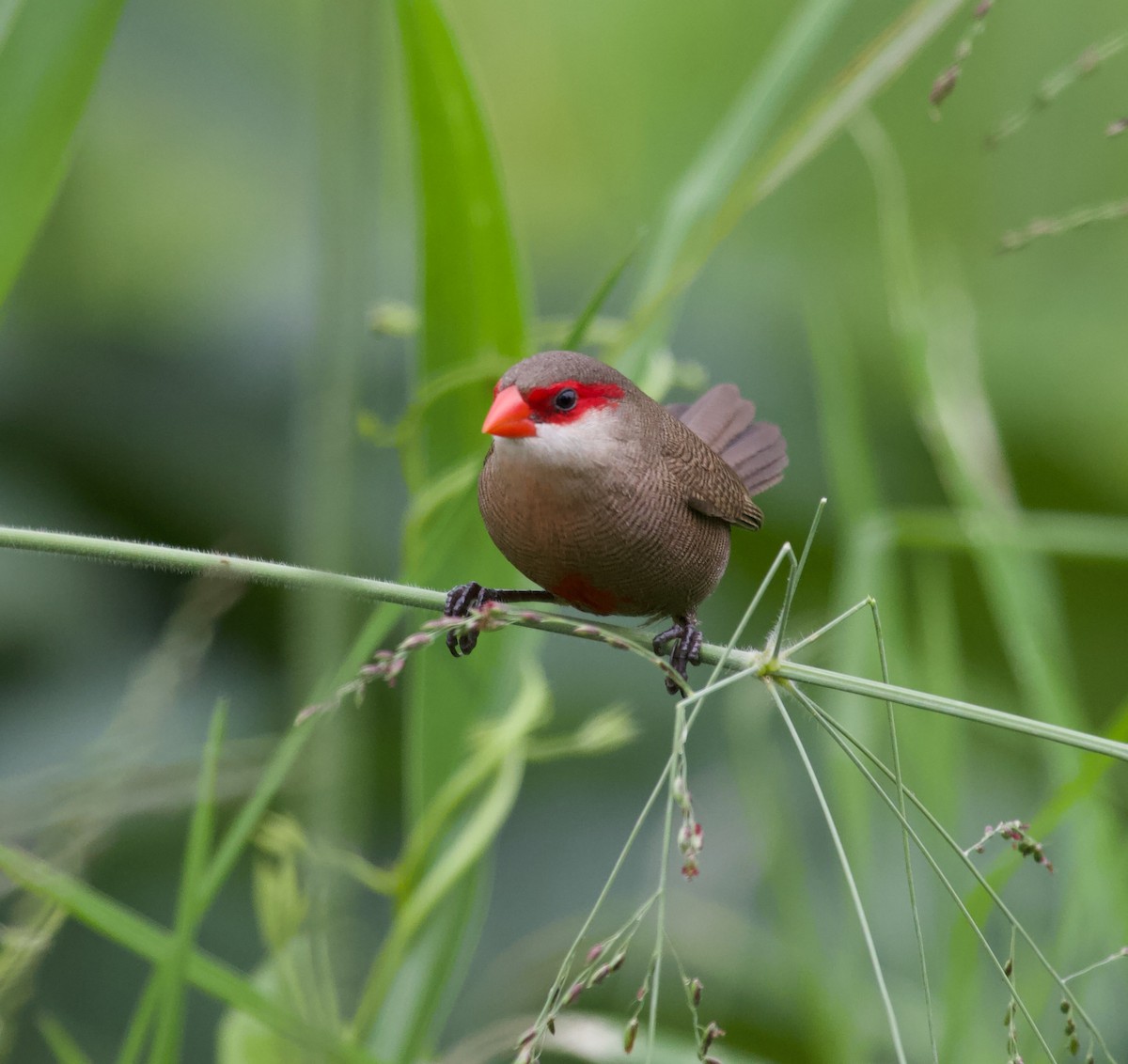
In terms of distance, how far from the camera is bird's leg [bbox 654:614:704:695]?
6.25 feet

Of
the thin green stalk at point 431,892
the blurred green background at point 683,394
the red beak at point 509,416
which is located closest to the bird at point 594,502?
the red beak at point 509,416

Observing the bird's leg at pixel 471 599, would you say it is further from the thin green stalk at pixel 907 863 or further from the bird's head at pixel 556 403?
the thin green stalk at pixel 907 863

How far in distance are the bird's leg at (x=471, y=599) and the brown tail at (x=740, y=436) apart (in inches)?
25.4

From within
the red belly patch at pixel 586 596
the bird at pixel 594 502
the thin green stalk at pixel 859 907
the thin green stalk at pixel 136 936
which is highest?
the bird at pixel 594 502

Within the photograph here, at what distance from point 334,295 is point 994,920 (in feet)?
9.34

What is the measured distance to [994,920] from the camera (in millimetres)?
3125

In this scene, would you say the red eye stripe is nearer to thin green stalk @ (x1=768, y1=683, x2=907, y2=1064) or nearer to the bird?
the bird

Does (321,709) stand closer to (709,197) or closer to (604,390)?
(604,390)

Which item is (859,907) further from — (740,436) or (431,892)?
(740,436)

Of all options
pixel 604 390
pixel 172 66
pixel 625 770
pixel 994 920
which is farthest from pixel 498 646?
pixel 172 66

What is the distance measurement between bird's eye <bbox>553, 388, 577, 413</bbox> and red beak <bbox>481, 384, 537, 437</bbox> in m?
0.06

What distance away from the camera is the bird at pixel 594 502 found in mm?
1723

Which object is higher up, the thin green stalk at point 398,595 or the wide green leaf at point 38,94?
the wide green leaf at point 38,94

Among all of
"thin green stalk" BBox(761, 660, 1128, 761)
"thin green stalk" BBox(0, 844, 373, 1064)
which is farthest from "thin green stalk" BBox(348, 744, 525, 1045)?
"thin green stalk" BBox(761, 660, 1128, 761)
